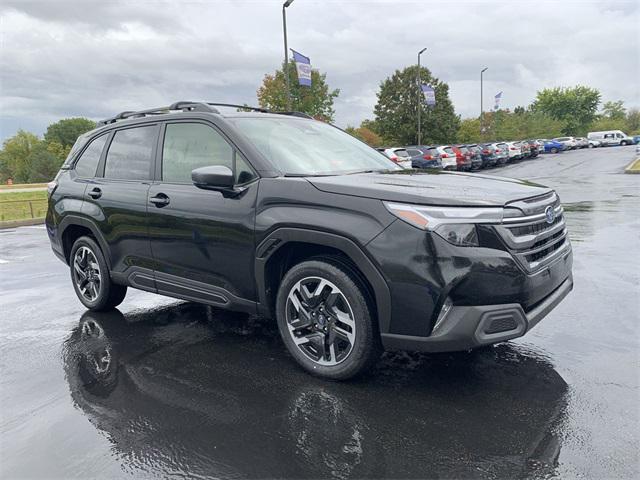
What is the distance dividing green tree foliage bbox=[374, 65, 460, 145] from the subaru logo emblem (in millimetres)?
60168

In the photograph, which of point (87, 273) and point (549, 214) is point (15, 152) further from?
point (549, 214)

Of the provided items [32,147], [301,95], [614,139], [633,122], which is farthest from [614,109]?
[32,147]

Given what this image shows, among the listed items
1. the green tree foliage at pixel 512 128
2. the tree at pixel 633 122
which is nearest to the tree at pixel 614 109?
the tree at pixel 633 122

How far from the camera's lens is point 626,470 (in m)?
2.54

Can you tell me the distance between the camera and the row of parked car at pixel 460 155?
27.1 meters

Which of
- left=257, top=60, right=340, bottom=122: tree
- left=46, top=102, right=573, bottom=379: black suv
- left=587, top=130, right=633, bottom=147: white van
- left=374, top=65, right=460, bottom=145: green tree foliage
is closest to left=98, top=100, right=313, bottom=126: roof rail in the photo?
left=46, top=102, right=573, bottom=379: black suv

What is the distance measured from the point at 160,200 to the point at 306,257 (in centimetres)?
150

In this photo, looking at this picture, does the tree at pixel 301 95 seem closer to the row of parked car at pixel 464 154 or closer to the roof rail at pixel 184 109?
the row of parked car at pixel 464 154

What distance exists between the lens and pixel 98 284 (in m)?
5.36

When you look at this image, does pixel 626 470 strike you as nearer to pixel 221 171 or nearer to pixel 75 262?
pixel 221 171

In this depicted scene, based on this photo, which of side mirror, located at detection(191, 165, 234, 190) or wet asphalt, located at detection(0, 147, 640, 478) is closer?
wet asphalt, located at detection(0, 147, 640, 478)

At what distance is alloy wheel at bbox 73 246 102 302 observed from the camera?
5.32 metres

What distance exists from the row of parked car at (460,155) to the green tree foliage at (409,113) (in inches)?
712

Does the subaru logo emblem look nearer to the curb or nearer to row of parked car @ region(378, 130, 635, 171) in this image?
row of parked car @ region(378, 130, 635, 171)
